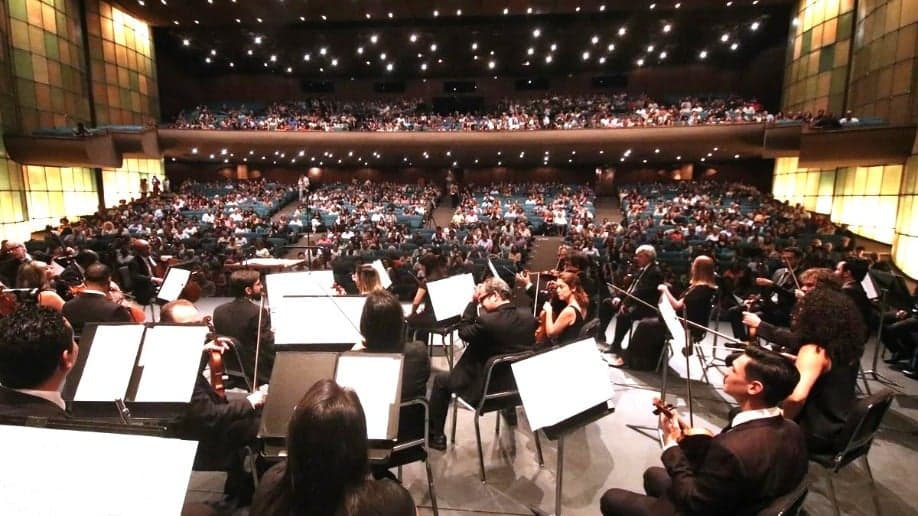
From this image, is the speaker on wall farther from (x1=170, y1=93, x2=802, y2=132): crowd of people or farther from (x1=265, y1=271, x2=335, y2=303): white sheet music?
(x1=265, y1=271, x2=335, y2=303): white sheet music

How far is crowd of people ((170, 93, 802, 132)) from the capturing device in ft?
57.9

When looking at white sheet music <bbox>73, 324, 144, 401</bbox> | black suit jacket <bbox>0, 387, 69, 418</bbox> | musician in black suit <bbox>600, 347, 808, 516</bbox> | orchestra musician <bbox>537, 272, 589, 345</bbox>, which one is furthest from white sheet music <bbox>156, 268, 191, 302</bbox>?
musician in black suit <bbox>600, 347, 808, 516</bbox>

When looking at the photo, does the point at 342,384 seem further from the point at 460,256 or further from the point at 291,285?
the point at 460,256

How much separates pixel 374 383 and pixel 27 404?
53.7 inches

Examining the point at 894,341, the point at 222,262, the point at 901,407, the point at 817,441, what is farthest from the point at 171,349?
the point at 222,262

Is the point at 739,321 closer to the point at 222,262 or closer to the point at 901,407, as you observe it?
the point at 901,407

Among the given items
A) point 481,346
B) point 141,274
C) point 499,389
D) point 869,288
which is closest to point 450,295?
point 481,346

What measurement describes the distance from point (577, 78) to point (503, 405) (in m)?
23.0

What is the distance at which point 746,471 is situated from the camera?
5.66 ft

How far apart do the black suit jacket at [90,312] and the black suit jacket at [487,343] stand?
267cm

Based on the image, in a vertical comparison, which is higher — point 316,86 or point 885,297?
point 316,86

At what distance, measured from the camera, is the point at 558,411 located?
8.09ft

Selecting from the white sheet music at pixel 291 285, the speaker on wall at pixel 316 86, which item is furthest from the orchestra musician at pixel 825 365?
the speaker on wall at pixel 316 86

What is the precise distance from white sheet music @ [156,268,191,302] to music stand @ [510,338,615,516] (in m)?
4.30
